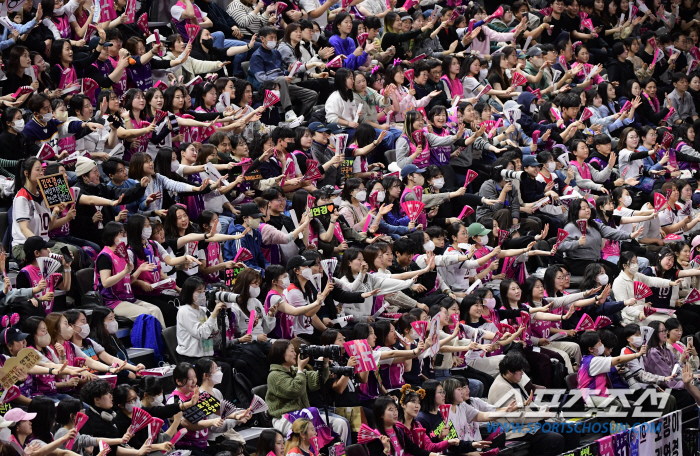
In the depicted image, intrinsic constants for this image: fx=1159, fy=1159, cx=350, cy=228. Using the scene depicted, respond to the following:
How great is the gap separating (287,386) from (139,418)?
4.97 feet

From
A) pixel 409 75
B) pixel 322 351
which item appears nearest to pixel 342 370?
pixel 322 351

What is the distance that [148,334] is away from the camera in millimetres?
8914

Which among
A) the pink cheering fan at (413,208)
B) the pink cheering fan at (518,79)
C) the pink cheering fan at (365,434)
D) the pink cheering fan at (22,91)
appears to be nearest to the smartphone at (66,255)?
the pink cheering fan at (22,91)

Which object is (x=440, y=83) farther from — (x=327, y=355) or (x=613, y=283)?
(x=327, y=355)

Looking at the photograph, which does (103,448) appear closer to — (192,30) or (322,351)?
(322,351)

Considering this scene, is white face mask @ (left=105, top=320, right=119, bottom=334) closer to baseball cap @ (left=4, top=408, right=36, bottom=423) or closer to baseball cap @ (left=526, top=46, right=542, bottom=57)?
baseball cap @ (left=4, top=408, right=36, bottom=423)

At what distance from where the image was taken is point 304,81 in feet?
43.1

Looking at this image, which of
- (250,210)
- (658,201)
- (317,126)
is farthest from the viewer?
Result: (658,201)

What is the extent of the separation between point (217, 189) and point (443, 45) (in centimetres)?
584

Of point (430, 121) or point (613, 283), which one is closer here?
point (613, 283)

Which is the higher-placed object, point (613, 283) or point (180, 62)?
point (180, 62)

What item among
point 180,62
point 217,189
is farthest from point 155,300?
point 180,62

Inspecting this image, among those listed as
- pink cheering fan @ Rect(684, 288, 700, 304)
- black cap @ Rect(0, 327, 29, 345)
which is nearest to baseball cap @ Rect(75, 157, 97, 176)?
black cap @ Rect(0, 327, 29, 345)

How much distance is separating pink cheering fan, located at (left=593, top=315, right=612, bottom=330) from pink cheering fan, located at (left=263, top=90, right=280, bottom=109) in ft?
12.9
